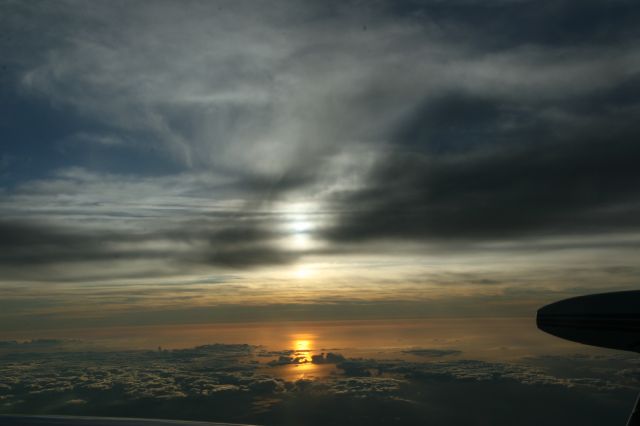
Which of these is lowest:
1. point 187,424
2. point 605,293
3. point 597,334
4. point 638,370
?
point 187,424

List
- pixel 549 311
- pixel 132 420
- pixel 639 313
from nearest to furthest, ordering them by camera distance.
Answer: pixel 639 313 → pixel 549 311 → pixel 132 420

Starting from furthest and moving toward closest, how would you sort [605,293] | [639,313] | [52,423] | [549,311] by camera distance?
[52,423]
[549,311]
[605,293]
[639,313]

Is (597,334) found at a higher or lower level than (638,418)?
higher

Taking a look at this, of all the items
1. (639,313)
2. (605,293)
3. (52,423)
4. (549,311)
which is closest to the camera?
(639,313)

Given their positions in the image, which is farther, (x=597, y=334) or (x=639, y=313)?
(x=597, y=334)

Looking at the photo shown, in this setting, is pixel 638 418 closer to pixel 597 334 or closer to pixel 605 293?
Result: pixel 597 334

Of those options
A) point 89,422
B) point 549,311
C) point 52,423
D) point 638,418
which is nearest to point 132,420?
point 89,422

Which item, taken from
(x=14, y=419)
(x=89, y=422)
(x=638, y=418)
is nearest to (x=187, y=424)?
(x=89, y=422)

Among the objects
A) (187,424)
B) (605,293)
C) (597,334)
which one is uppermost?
(605,293)

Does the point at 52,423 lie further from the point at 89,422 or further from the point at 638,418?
the point at 638,418
